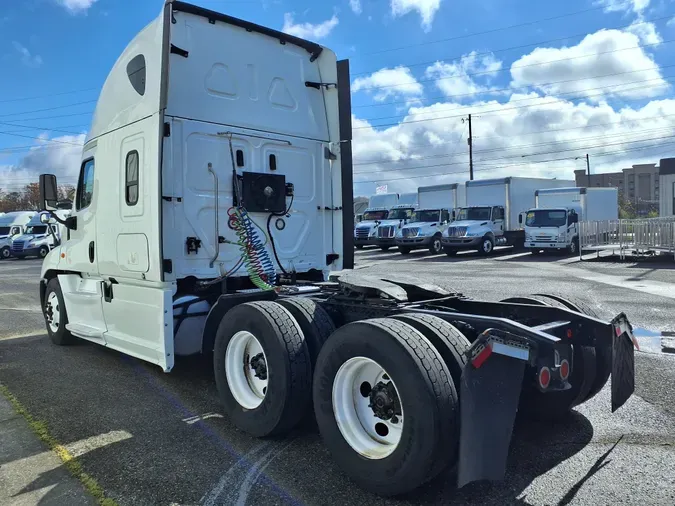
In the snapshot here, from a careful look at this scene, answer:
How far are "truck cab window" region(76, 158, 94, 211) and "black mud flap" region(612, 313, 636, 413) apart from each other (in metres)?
5.38

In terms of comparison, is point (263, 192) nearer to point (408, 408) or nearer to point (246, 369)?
point (246, 369)

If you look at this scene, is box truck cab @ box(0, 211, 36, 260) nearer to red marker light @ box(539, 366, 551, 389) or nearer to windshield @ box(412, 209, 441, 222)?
windshield @ box(412, 209, 441, 222)

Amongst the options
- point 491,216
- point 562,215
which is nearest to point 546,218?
point 562,215

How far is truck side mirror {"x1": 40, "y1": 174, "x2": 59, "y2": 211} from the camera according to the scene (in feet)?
21.6

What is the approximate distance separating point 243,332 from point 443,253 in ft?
77.0

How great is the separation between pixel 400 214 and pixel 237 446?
26.2 metres

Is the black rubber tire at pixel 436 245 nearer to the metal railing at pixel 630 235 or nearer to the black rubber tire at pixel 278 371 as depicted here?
the metal railing at pixel 630 235

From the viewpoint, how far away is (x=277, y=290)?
506 centimetres

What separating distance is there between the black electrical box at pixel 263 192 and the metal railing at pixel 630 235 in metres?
17.3

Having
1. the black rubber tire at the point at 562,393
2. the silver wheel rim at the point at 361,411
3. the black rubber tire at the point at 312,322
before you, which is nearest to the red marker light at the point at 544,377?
the black rubber tire at the point at 562,393

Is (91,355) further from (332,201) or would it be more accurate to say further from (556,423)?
(556,423)

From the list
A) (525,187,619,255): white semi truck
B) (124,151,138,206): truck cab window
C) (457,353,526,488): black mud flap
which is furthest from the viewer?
(525,187,619,255): white semi truck

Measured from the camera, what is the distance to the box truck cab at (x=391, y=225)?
1105 inches

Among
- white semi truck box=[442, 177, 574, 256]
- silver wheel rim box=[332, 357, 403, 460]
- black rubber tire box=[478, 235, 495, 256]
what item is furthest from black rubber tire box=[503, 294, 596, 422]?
black rubber tire box=[478, 235, 495, 256]
